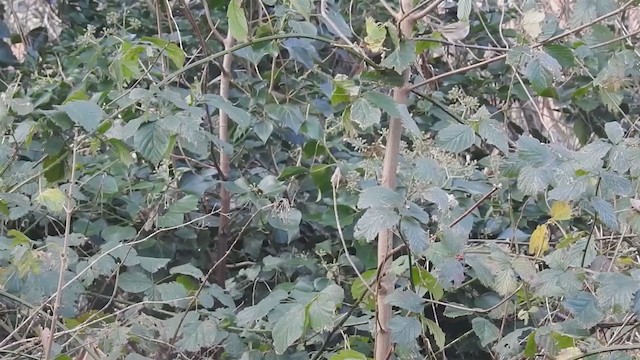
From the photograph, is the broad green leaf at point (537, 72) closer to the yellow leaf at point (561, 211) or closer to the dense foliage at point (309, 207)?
the dense foliage at point (309, 207)

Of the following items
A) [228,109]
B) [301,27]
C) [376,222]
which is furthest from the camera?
[301,27]

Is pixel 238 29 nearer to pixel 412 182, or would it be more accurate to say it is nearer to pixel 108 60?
pixel 412 182

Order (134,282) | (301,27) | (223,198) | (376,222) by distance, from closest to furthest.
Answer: (376,222), (134,282), (301,27), (223,198)

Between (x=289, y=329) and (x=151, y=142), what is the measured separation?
37 centimetres

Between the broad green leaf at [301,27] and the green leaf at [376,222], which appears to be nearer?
the green leaf at [376,222]

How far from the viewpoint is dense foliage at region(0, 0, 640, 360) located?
1.12 meters

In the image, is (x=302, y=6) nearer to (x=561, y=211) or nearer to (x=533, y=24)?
(x=533, y=24)

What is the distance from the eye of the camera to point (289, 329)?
1106 millimetres

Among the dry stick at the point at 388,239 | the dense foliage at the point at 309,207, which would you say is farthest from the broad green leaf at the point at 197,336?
the dry stick at the point at 388,239

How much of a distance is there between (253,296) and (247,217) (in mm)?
225

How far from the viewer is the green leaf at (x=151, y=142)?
1179 mm

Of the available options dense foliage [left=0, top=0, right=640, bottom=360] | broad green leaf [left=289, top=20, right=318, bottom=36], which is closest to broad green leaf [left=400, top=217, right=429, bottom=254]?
dense foliage [left=0, top=0, right=640, bottom=360]

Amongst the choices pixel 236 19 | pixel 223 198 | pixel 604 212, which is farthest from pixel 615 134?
pixel 223 198

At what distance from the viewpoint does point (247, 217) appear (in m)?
1.83
